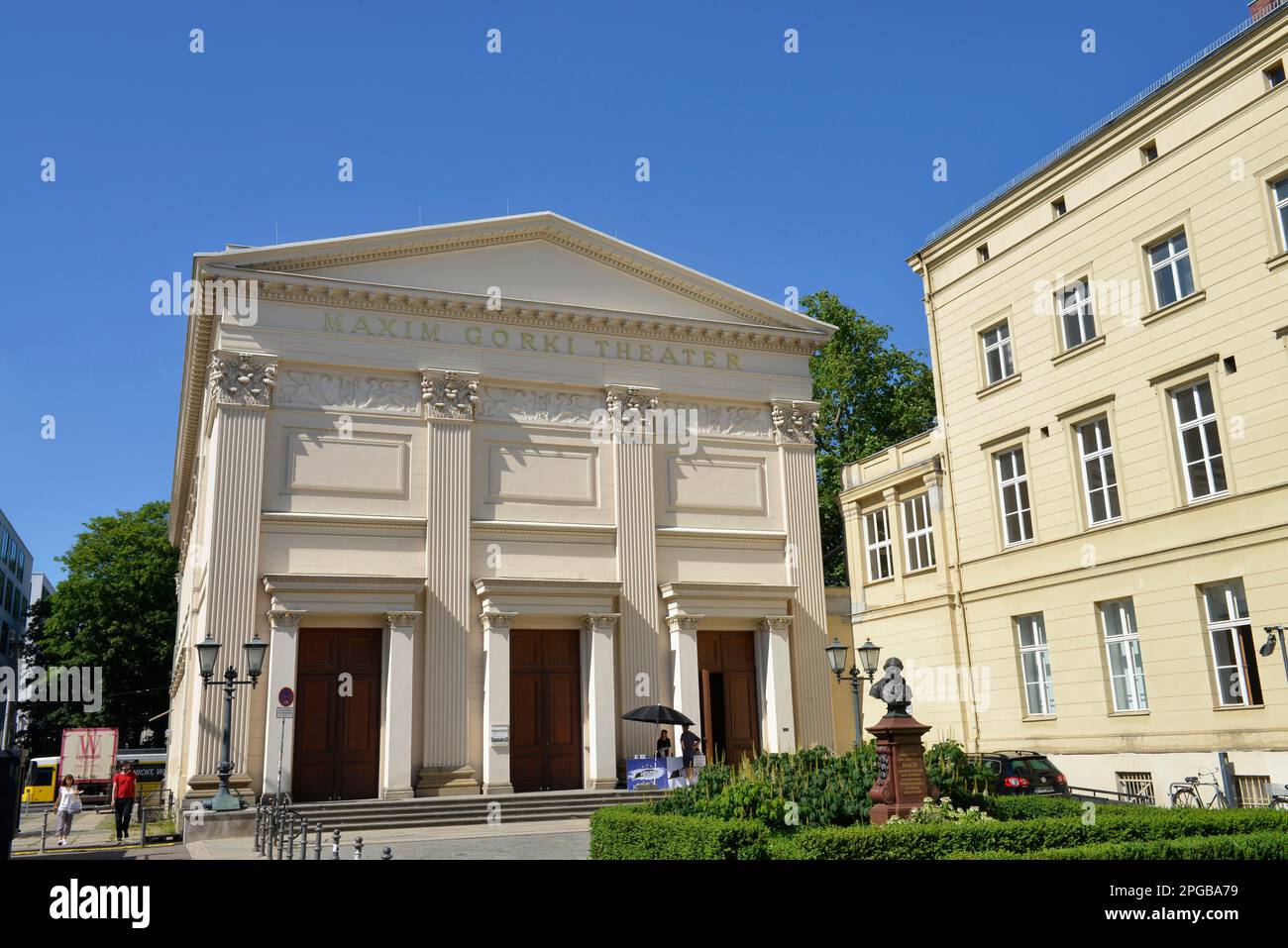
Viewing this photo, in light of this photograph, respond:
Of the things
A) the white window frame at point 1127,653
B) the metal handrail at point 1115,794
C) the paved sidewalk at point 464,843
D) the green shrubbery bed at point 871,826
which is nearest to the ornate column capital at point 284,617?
the paved sidewalk at point 464,843

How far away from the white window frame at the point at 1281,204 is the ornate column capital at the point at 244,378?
78.3 ft

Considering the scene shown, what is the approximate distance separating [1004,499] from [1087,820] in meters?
18.9

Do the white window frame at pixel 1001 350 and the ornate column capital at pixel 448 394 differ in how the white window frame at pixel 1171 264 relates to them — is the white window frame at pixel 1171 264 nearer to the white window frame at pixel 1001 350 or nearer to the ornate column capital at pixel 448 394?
the white window frame at pixel 1001 350

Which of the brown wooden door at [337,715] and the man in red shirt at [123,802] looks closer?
the man in red shirt at [123,802]

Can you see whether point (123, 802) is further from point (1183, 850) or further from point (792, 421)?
point (1183, 850)

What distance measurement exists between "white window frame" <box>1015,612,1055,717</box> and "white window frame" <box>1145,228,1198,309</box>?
8.96 meters

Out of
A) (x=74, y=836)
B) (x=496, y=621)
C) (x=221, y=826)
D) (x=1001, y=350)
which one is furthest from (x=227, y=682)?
(x=1001, y=350)

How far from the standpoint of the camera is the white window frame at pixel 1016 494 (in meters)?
29.8

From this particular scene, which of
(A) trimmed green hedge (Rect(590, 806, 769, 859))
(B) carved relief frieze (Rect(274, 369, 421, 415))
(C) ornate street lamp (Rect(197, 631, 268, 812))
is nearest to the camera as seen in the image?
(A) trimmed green hedge (Rect(590, 806, 769, 859))

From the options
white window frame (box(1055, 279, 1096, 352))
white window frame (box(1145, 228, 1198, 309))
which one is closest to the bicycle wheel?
white window frame (box(1145, 228, 1198, 309))

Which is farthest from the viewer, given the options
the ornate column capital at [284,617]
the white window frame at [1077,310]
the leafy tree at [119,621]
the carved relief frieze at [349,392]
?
the leafy tree at [119,621]

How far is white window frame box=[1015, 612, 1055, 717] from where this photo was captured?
28484 mm

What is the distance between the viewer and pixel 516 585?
92.5 feet

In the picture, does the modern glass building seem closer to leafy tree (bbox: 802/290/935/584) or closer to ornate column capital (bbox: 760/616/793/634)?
leafy tree (bbox: 802/290/935/584)
